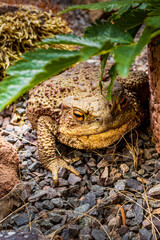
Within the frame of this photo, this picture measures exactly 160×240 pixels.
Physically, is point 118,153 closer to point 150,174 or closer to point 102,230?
point 150,174

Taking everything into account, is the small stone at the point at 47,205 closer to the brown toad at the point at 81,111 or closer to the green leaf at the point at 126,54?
the brown toad at the point at 81,111

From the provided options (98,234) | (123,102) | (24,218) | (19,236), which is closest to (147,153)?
(123,102)

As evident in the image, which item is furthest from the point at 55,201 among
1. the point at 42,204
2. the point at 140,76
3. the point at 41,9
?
the point at 41,9

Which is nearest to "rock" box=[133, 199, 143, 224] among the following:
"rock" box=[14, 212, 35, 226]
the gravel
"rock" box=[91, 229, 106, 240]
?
the gravel

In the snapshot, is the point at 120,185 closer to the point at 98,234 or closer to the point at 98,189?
the point at 98,189

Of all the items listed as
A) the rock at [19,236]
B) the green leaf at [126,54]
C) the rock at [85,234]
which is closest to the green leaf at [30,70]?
the green leaf at [126,54]

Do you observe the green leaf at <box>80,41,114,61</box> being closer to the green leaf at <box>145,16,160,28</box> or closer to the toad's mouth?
the green leaf at <box>145,16,160,28</box>
